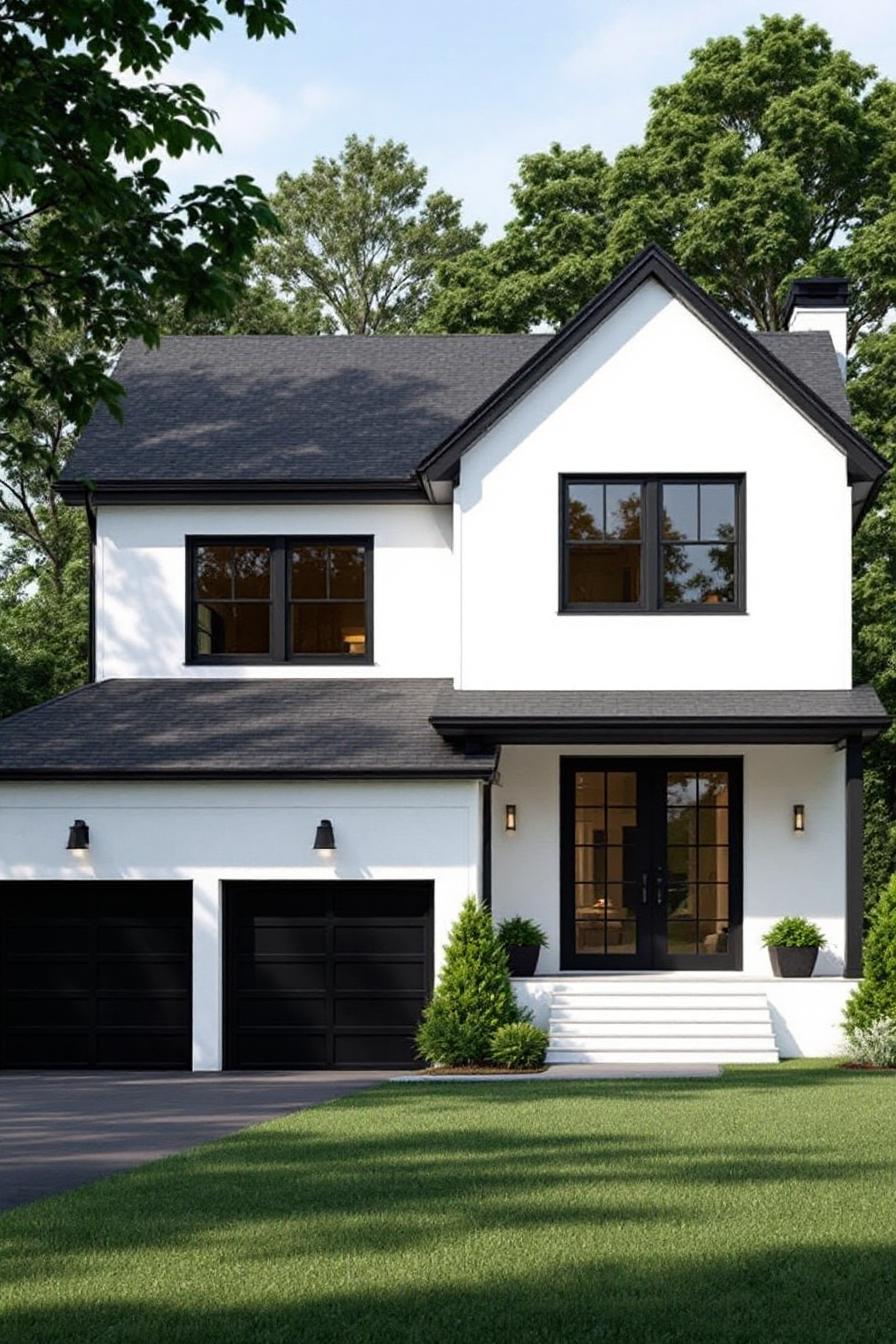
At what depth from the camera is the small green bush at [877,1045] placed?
62.1 ft

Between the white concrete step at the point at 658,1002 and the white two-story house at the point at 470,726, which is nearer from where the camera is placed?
the white concrete step at the point at 658,1002

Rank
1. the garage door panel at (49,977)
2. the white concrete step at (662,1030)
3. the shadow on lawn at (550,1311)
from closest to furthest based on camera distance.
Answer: the shadow on lawn at (550,1311) → the white concrete step at (662,1030) → the garage door panel at (49,977)

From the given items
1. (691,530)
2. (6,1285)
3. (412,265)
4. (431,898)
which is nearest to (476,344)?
(691,530)

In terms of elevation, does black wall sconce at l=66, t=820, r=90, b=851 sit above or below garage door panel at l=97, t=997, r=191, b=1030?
above

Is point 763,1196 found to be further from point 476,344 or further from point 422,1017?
point 476,344

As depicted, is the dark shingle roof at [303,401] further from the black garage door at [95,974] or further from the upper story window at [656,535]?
the black garage door at [95,974]

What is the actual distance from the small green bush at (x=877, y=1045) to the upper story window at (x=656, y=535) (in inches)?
212

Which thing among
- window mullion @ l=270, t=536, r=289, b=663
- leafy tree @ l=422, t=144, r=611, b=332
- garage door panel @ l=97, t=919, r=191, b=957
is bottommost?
garage door panel @ l=97, t=919, r=191, b=957

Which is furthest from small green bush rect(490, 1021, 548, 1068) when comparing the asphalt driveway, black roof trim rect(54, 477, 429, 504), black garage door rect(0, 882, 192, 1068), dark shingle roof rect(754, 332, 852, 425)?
dark shingle roof rect(754, 332, 852, 425)

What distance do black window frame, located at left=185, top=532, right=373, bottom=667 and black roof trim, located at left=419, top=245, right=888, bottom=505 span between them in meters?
2.25

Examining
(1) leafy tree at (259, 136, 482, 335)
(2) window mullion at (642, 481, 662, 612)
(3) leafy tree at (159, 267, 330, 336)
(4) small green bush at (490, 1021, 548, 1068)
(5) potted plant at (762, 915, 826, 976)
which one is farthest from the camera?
(1) leafy tree at (259, 136, 482, 335)

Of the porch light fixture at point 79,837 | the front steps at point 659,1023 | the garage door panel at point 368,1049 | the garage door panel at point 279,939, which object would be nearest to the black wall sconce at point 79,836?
the porch light fixture at point 79,837

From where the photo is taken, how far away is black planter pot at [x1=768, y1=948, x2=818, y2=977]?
21.1 m

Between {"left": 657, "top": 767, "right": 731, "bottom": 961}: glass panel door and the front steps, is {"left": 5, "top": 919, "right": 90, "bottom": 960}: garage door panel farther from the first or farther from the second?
{"left": 657, "top": 767, "right": 731, "bottom": 961}: glass panel door
